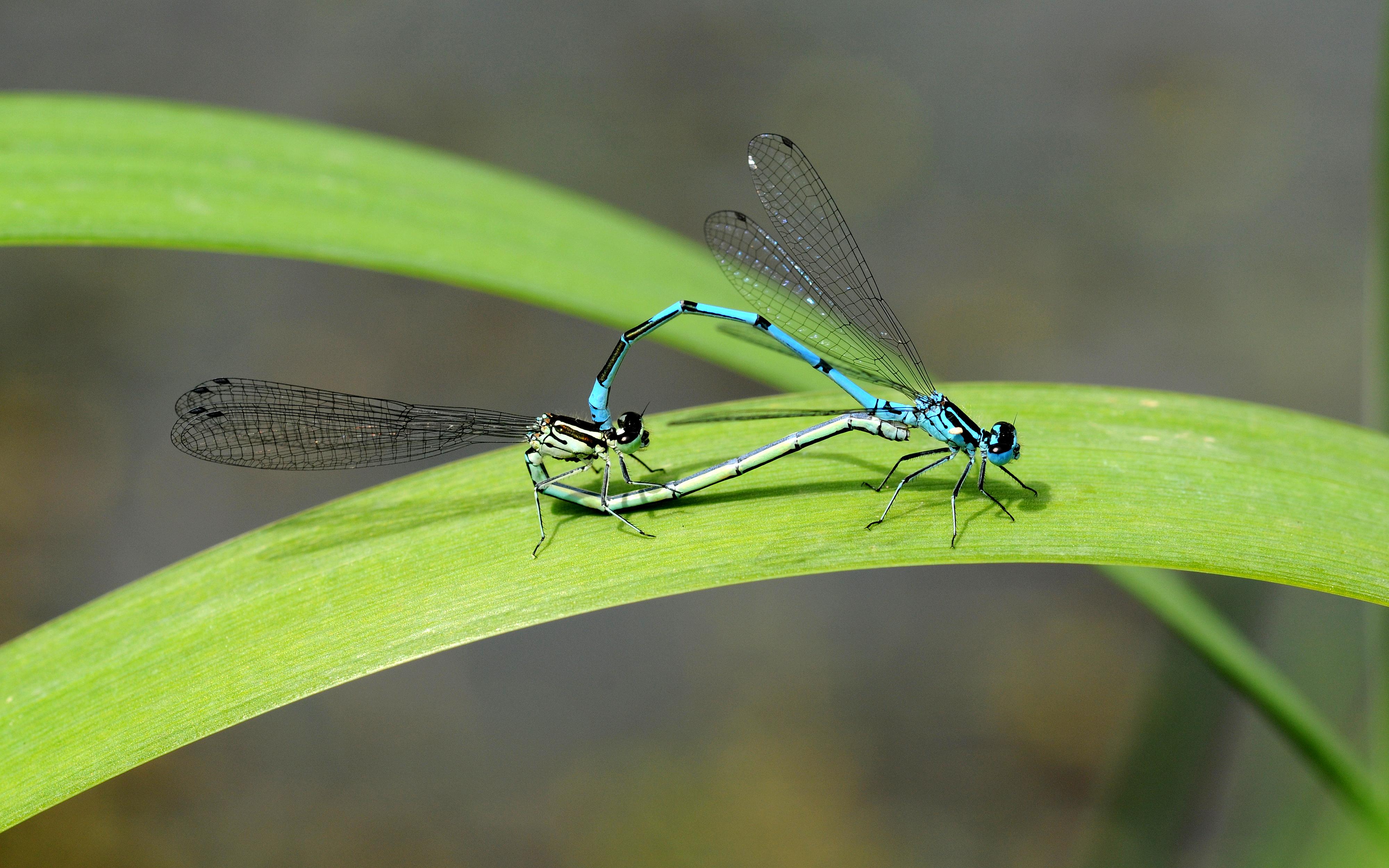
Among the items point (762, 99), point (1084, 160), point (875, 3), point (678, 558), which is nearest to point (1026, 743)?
point (678, 558)

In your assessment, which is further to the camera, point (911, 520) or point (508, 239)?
point (508, 239)

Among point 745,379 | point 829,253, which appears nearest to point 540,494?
point 829,253

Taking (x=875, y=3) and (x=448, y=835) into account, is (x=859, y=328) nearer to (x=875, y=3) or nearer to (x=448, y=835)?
(x=448, y=835)

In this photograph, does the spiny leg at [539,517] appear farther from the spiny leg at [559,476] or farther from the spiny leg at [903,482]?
the spiny leg at [903,482]

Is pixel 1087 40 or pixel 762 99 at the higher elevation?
pixel 1087 40

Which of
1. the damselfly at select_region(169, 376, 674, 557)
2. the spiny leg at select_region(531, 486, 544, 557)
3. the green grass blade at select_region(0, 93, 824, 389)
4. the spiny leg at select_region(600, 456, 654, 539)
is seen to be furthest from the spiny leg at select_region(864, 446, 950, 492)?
the spiny leg at select_region(531, 486, 544, 557)

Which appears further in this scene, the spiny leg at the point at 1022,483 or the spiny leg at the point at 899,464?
the spiny leg at the point at 899,464

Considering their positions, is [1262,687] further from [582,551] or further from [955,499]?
[582,551]

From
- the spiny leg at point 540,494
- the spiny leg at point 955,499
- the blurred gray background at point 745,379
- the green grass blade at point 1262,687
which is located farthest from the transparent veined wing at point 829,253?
the blurred gray background at point 745,379
